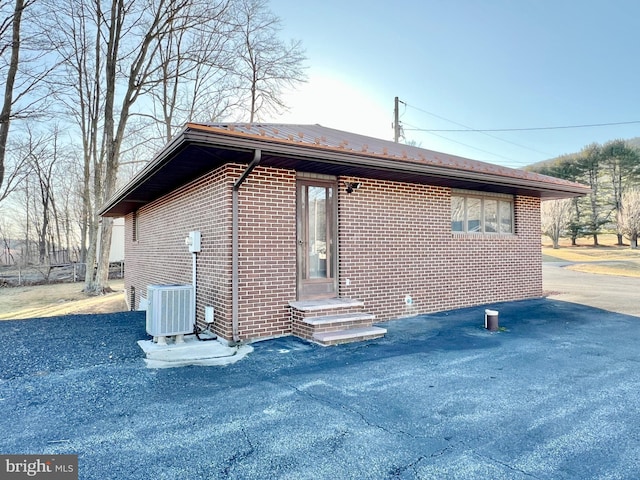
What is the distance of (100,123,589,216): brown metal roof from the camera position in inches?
179

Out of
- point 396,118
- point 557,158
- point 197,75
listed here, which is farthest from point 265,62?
point 557,158

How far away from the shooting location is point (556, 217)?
36.8 metres

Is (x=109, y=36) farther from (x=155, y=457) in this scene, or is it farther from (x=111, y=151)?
(x=155, y=457)

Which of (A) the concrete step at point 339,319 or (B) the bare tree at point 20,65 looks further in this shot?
(B) the bare tree at point 20,65

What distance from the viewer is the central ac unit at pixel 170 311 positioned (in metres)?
5.02

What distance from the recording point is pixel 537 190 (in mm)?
8562

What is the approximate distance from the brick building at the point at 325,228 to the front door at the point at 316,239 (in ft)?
0.06

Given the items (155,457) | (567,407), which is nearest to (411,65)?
(567,407)

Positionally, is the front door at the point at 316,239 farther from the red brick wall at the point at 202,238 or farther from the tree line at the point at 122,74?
the tree line at the point at 122,74

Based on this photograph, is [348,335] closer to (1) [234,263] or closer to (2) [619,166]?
(1) [234,263]

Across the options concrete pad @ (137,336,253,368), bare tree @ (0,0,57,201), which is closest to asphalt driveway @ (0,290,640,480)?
concrete pad @ (137,336,253,368)

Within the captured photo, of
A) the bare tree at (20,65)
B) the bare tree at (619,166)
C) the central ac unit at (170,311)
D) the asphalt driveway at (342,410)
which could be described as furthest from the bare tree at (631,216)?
the bare tree at (20,65)

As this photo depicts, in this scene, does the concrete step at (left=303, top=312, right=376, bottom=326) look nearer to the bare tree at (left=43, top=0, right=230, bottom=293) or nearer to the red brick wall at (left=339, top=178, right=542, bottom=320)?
the red brick wall at (left=339, top=178, right=542, bottom=320)

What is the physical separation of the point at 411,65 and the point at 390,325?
1215 centimetres
